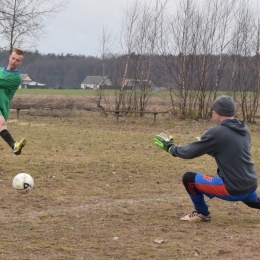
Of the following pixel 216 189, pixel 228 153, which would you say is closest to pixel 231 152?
pixel 228 153

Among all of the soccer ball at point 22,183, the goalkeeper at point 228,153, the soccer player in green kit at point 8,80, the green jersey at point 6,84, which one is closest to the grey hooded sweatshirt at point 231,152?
the goalkeeper at point 228,153

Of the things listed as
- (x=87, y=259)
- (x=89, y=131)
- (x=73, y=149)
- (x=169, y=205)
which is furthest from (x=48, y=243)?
(x=89, y=131)

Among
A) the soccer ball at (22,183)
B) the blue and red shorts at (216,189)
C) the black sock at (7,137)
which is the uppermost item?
the black sock at (7,137)

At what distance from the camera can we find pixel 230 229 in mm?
7121

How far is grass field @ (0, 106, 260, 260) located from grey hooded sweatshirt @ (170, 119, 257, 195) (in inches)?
25.2

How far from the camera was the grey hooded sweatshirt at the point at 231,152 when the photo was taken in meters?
6.87

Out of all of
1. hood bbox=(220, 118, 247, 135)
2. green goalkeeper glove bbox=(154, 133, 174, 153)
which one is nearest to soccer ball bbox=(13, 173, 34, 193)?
green goalkeeper glove bbox=(154, 133, 174, 153)

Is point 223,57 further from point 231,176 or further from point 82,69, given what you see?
point 82,69

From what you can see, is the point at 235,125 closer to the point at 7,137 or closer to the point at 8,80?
the point at 7,137

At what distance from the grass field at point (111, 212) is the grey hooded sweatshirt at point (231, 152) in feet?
2.10

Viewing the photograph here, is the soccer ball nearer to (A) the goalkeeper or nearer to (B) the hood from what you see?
(A) the goalkeeper

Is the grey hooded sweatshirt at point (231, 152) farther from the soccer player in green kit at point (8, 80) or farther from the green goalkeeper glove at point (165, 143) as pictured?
the soccer player in green kit at point (8, 80)

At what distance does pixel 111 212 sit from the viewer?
26.0 feet

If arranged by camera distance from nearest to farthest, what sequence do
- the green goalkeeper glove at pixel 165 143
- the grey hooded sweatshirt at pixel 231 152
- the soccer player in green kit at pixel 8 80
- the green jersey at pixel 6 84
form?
the grey hooded sweatshirt at pixel 231 152 < the green goalkeeper glove at pixel 165 143 < the soccer player in green kit at pixel 8 80 < the green jersey at pixel 6 84
